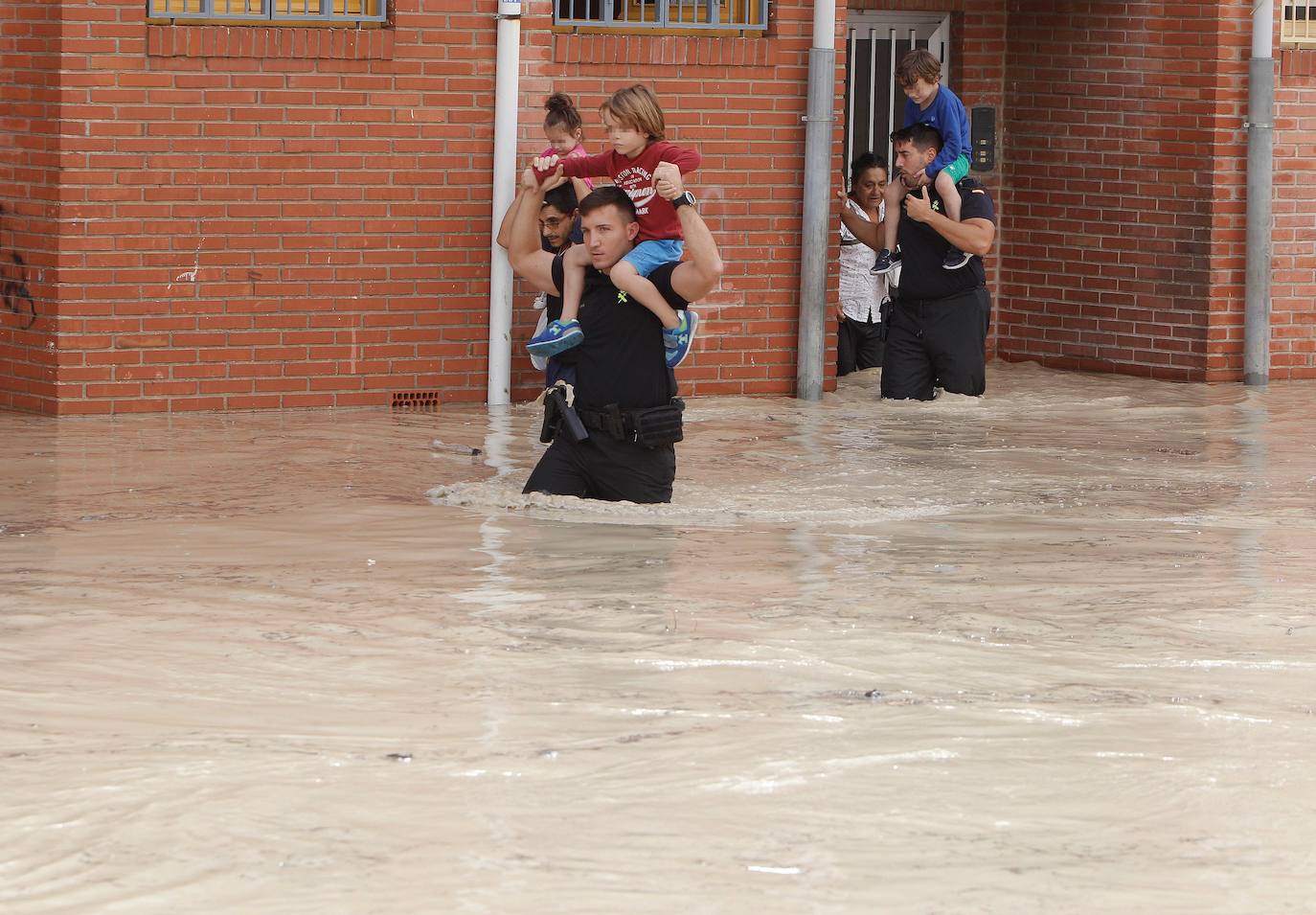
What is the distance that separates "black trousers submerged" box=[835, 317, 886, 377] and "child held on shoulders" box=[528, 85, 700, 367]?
4.22 meters

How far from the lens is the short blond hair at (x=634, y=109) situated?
10.2m

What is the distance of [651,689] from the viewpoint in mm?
6211

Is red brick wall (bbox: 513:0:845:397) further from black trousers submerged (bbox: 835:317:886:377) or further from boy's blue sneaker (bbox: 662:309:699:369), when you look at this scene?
boy's blue sneaker (bbox: 662:309:699:369)

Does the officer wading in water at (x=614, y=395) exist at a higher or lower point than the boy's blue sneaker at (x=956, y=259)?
lower

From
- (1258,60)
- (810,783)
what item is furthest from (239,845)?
(1258,60)

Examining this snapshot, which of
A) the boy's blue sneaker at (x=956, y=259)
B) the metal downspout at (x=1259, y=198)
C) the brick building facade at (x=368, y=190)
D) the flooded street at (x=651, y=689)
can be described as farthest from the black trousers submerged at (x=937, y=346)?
the flooded street at (x=651, y=689)

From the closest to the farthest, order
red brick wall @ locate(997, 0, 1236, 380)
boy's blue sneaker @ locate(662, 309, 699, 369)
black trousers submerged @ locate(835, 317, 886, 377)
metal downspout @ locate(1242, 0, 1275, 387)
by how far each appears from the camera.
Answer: boy's blue sneaker @ locate(662, 309, 699, 369), metal downspout @ locate(1242, 0, 1275, 387), red brick wall @ locate(997, 0, 1236, 380), black trousers submerged @ locate(835, 317, 886, 377)

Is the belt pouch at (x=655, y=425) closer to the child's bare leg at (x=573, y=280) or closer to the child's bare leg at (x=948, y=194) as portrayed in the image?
the child's bare leg at (x=573, y=280)

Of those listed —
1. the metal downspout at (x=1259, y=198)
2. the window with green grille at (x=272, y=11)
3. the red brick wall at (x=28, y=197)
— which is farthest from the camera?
the metal downspout at (x=1259, y=198)

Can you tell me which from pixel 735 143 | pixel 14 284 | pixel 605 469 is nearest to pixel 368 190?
pixel 14 284

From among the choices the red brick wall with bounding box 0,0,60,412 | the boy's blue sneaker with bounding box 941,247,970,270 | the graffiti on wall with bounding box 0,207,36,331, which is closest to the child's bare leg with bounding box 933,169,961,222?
the boy's blue sneaker with bounding box 941,247,970,270

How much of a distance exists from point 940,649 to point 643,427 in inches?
106

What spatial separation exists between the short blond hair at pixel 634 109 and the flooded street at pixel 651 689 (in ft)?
5.35

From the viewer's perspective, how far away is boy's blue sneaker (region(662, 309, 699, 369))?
927cm
